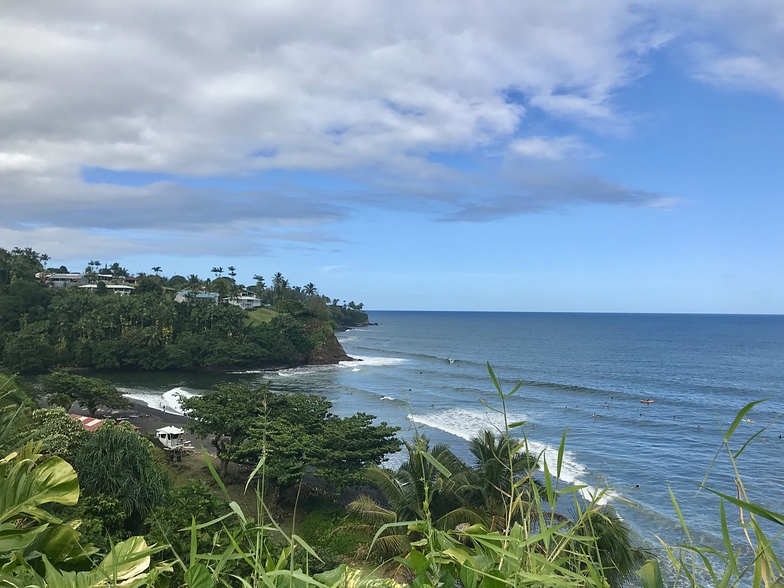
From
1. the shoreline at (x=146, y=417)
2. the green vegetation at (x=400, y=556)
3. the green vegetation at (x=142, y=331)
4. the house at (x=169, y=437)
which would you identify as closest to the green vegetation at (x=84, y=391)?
the shoreline at (x=146, y=417)

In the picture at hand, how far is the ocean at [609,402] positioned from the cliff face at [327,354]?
205 centimetres

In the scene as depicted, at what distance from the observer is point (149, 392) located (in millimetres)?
44938

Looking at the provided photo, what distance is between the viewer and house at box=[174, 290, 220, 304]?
2638 inches

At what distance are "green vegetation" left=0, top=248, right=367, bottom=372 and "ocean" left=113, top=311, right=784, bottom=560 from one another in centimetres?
330

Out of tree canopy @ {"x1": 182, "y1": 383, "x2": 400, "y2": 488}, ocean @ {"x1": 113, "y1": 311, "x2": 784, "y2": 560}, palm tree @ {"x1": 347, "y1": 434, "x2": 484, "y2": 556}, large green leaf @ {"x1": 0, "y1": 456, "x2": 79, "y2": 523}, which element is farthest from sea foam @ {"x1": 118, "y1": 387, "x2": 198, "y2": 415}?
large green leaf @ {"x1": 0, "y1": 456, "x2": 79, "y2": 523}

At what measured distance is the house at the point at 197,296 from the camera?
2638 inches

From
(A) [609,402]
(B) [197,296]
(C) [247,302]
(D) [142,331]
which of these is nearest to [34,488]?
(A) [609,402]

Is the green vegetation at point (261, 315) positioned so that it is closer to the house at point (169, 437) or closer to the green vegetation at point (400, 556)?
→ the house at point (169, 437)

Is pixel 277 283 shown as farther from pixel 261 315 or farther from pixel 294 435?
pixel 294 435

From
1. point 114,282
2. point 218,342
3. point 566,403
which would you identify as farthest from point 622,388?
point 114,282

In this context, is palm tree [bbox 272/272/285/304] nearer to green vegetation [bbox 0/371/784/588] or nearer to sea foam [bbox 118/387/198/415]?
sea foam [bbox 118/387/198/415]

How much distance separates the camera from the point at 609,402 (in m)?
40.4

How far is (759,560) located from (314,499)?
1970 cm

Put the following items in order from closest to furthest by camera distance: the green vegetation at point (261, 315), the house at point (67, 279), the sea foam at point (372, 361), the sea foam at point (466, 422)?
the sea foam at point (466, 422) → the sea foam at point (372, 361) → the green vegetation at point (261, 315) → the house at point (67, 279)
